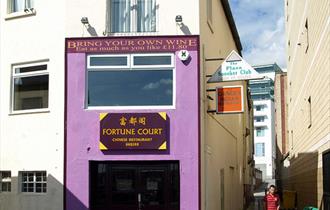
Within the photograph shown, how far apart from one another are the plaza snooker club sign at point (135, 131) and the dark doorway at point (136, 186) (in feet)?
1.60

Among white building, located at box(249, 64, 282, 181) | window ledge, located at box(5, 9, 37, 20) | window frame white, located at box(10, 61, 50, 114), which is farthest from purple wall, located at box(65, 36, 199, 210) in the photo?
white building, located at box(249, 64, 282, 181)

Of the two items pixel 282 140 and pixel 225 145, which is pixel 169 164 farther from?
pixel 282 140

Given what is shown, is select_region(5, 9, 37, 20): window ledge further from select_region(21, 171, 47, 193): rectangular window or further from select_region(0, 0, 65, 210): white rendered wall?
select_region(21, 171, 47, 193): rectangular window

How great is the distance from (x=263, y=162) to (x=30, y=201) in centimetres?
10769

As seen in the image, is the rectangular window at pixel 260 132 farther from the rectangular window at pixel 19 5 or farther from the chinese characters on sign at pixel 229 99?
the rectangular window at pixel 19 5

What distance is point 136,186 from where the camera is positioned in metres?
14.7

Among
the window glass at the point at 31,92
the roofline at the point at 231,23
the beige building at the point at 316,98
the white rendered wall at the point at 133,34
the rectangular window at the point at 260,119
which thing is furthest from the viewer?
the rectangular window at the point at 260,119

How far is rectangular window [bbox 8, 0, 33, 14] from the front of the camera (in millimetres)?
16094

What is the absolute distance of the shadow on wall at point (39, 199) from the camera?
14625 millimetres

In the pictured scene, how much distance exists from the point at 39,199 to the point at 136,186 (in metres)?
2.53

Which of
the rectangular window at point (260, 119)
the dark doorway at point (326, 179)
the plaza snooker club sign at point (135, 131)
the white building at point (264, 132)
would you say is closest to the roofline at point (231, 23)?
the plaza snooker club sign at point (135, 131)

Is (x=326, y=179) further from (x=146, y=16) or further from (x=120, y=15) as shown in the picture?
(x=120, y=15)

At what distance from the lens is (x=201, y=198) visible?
14633 millimetres

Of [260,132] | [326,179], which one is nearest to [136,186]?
[326,179]
